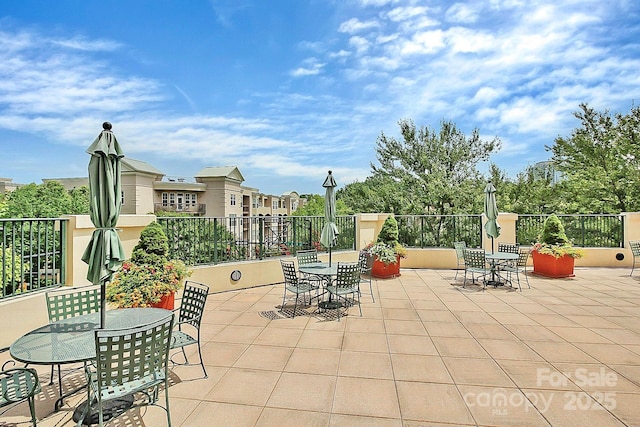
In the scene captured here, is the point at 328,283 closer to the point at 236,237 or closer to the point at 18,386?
the point at 236,237

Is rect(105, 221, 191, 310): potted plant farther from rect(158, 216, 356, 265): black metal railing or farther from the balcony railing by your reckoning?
the balcony railing

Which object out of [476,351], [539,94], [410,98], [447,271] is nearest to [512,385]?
[476,351]

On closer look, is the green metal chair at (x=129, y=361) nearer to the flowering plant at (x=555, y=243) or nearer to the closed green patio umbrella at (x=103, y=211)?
the closed green patio umbrella at (x=103, y=211)

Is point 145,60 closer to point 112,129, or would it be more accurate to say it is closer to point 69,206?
point 112,129

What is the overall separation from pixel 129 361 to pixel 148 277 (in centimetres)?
290

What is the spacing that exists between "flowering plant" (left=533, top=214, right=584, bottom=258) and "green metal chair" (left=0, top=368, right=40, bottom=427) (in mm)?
10530

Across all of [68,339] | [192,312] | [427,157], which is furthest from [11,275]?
[427,157]

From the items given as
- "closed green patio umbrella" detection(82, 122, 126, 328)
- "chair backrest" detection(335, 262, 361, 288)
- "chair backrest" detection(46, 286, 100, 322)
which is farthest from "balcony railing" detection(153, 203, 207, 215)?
"closed green patio umbrella" detection(82, 122, 126, 328)

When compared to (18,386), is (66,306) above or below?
above

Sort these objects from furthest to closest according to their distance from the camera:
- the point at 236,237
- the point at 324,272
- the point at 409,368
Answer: the point at 236,237, the point at 324,272, the point at 409,368

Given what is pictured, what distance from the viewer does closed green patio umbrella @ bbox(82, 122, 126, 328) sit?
9.84ft

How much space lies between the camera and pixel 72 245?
4676 millimetres

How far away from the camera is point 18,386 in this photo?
2.43m

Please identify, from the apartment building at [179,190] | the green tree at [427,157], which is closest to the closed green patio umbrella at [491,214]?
the green tree at [427,157]
